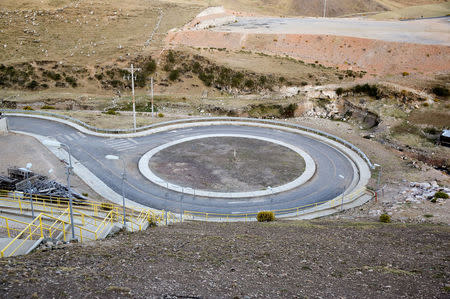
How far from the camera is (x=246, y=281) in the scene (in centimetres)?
1516

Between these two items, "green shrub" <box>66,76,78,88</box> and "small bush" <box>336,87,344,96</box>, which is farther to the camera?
"green shrub" <box>66,76,78,88</box>

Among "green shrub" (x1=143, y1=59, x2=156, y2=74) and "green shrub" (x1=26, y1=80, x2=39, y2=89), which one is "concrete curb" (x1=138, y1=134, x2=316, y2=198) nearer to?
"green shrub" (x1=143, y1=59, x2=156, y2=74)

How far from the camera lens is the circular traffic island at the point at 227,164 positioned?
35.2m

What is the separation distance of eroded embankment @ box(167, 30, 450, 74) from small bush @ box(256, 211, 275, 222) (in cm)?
5020

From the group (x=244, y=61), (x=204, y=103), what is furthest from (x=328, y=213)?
(x=244, y=61)

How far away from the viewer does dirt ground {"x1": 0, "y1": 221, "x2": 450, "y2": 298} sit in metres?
14.0

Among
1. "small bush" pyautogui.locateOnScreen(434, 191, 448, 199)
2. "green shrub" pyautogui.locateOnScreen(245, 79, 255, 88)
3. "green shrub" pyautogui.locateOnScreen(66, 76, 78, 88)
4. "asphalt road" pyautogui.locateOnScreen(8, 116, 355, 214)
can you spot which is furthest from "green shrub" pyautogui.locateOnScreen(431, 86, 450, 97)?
"green shrub" pyautogui.locateOnScreen(66, 76, 78, 88)

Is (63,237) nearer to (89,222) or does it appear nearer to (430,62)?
(89,222)

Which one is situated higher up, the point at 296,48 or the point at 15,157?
the point at 296,48

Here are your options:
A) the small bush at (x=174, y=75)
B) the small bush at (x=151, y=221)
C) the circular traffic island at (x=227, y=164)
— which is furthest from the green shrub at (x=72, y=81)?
the small bush at (x=151, y=221)

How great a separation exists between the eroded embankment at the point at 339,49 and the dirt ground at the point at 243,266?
5404cm

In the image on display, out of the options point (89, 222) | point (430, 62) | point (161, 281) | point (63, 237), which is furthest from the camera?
point (430, 62)

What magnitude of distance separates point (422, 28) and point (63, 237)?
3545 inches

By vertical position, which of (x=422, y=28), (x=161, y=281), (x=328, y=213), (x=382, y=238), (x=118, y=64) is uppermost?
(x=422, y=28)
